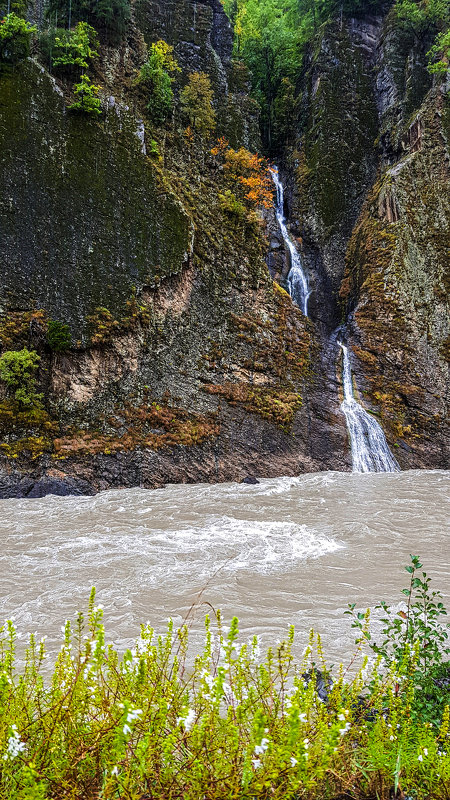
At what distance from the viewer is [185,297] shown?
17.3m

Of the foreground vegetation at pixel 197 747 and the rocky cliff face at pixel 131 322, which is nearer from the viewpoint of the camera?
the foreground vegetation at pixel 197 747

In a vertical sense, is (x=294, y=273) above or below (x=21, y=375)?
above

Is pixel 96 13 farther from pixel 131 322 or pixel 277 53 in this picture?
pixel 277 53

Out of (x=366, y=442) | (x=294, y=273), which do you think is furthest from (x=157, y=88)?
(x=366, y=442)

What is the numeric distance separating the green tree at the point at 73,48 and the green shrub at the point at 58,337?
33.4ft

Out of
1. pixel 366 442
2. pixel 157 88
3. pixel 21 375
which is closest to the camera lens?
pixel 21 375

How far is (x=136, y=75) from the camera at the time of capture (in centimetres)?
2052

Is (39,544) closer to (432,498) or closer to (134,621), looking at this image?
(134,621)

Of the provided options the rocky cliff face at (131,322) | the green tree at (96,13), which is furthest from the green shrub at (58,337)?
the green tree at (96,13)

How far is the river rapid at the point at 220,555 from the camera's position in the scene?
5648 mm

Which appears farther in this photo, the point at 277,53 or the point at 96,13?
the point at 277,53

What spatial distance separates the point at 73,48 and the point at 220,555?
18.7m

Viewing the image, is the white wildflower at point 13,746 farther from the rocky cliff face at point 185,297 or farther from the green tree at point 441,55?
the green tree at point 441,55

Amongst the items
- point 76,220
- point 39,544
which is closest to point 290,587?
point 39,544
